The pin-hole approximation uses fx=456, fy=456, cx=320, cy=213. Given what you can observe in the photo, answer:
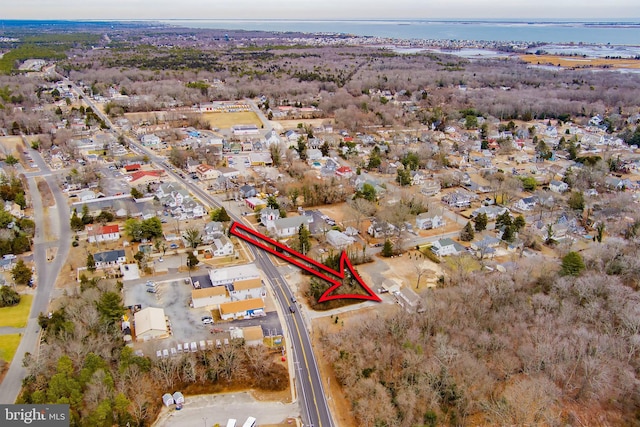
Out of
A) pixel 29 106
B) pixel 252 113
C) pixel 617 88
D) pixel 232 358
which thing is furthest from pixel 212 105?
pixel 617 88

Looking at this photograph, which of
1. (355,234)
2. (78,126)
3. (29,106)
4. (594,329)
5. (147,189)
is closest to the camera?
(594,329)

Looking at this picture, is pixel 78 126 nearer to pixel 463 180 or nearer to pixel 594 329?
pixel 463 180

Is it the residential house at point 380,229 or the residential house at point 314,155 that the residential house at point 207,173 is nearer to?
the residential house at point 314,155

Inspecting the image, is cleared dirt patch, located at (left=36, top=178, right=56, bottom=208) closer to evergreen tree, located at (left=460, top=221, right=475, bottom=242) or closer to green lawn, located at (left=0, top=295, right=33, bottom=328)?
green lawn, located at (left=0, top=295, right=33, bottom=328)

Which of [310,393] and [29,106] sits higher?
[29,106]

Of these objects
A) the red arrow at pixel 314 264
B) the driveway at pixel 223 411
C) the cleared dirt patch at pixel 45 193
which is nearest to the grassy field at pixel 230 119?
the cleared dirt patch at pixel 45 193

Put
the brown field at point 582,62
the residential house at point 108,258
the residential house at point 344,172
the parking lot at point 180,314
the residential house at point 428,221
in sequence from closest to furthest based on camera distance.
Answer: the parking lot at point 180,314
the residential house at point 108,258
the residential house at point 428,221
the residential house at point 344,172
the brown field at point 582,62
